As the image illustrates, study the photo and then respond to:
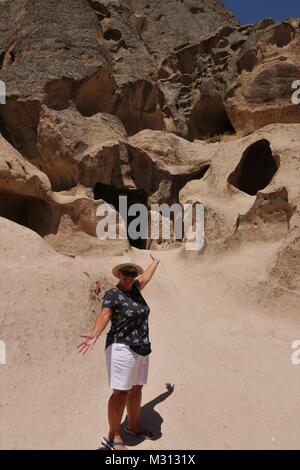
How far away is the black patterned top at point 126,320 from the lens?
2.70 meters

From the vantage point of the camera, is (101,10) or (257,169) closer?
(257,169)

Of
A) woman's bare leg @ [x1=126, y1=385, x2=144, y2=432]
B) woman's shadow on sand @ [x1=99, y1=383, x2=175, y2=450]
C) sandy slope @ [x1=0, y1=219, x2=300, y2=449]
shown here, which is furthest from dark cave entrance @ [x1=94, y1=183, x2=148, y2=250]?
woman's bare leg @ [x1=126, y1=385, x2=144, y2=432]

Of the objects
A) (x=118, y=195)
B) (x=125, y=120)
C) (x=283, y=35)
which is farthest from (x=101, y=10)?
→ (x=118, y=195)

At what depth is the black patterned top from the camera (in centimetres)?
270

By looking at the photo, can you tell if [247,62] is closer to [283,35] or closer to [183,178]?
[283,35]

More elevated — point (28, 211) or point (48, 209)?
point (28, 211)

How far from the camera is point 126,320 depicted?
2.72m

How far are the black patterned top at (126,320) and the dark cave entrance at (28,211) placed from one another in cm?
614

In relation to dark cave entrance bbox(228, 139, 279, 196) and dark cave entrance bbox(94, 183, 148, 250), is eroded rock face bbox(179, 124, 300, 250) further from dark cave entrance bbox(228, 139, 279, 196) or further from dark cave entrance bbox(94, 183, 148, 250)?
dark cave entrance bbox(94, 183, 148, 250)

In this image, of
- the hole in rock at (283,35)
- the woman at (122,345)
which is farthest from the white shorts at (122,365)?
the hole in rock at (283,35)

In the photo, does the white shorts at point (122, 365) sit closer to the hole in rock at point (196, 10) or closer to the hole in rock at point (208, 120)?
the hole in rock at point (208, 120)

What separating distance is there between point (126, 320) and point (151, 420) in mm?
933

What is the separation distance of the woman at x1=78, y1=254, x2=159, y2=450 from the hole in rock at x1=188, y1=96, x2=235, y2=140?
1251 cm
